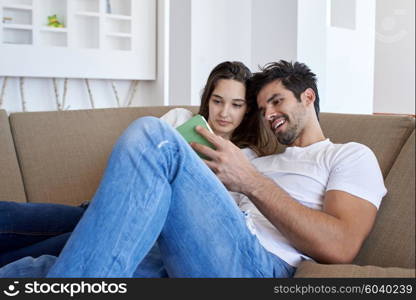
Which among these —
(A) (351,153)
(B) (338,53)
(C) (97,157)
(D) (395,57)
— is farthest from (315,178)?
(D) (395,57)

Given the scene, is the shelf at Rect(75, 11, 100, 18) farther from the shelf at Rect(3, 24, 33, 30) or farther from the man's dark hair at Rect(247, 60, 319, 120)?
the man's dark hair at Rect(247, 60, 319, 120)

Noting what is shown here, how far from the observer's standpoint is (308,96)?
68.8 inches

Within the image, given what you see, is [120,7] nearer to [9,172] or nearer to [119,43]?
[119,43]

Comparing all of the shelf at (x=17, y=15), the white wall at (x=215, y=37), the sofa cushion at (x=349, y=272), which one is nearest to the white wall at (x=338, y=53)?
the white wall at (x=215, y=37)

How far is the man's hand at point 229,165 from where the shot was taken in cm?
140

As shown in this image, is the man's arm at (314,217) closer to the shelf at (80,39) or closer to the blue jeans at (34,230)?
the blue jeans at (34,230)

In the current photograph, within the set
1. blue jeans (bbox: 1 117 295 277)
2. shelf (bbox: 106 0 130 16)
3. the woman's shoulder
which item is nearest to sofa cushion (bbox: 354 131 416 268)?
blue jeans (bbox: 1 117 295 277)

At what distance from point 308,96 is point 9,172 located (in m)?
1.08

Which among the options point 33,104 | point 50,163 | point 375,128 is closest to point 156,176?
point 375,128

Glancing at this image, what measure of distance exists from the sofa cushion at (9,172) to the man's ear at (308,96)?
1.05 metres

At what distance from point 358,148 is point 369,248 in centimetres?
26

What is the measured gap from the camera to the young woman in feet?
5.22

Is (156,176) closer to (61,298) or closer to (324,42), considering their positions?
(61,298)

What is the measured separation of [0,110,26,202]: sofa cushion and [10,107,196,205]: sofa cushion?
0.03 metres
